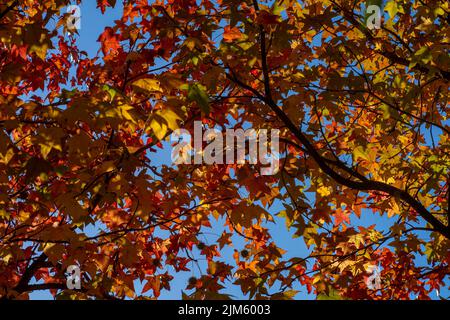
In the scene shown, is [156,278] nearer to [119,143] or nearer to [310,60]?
[119,143]

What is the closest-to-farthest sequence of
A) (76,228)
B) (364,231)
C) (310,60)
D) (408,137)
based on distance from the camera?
1. (76,228)
2. (364,231)
3. (310,60)
4. (408,137)

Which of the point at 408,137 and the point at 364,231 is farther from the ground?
the point at 408,137

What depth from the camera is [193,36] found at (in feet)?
14.2

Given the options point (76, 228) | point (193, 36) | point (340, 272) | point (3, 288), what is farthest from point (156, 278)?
point (193, 36)

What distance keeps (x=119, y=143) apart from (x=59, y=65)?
2714 millimetres

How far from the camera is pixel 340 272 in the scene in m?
4.80

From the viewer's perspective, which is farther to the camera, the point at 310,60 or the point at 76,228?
the point at 310,60

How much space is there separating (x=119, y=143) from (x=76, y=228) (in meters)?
1.02

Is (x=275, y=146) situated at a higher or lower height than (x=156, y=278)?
higher
